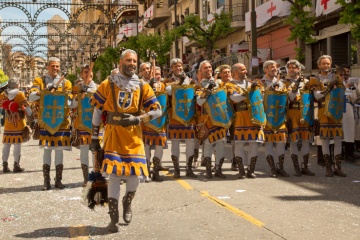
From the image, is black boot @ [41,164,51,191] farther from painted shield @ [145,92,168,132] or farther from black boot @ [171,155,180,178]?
black boot @ [171,155,180,178]

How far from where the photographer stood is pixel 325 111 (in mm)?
11078

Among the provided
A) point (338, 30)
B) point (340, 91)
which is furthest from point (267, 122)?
point (338, 30)

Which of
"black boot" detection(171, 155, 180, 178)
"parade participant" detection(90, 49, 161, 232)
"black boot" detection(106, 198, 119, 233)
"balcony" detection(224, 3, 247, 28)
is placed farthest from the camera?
"balcony" detection(224, 3, 247, 28)

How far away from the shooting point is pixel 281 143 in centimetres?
1128

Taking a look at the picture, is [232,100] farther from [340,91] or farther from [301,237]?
[301,237]

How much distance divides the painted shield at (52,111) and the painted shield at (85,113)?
1.37 ft

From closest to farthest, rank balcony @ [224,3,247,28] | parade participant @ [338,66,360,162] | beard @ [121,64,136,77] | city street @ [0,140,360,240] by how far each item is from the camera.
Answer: city street @ [0,140,360,240] < beard @ [121,64,136,77] < parade participant @ [338,66,360,162] < balcony @ [224,3,247,28]

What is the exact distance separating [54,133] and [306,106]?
4198mm

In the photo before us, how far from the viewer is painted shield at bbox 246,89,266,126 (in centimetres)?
1080

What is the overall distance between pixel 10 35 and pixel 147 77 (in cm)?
4958

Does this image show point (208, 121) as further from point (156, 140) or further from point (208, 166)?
point (156, 140)

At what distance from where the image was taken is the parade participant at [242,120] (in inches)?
426

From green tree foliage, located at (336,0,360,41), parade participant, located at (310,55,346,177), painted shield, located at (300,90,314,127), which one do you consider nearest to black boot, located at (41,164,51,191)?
→ painted shield, located at (300,90,314,127)

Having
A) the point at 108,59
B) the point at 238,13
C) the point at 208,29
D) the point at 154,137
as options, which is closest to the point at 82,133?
the point at 154,137
